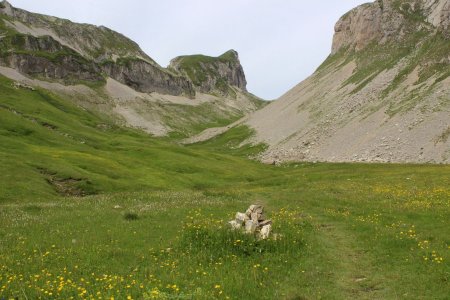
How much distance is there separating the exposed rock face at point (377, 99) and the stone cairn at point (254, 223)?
61473mm

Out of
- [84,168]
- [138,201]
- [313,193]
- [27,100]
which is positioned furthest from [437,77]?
[27,100]

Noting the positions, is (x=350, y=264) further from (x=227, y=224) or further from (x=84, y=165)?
(x=84, y=165)

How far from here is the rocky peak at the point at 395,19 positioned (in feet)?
475

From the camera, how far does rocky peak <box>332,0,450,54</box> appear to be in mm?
144875

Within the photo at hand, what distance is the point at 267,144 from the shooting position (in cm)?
14100

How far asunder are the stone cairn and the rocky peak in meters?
125

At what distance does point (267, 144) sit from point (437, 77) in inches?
2088

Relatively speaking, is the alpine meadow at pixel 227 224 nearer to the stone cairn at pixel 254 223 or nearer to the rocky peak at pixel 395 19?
the stone cairn at pixel 254 223

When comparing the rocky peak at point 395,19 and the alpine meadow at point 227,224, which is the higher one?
the rocky peak at point 395,19

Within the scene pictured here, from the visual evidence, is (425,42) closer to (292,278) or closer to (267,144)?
(267,144)

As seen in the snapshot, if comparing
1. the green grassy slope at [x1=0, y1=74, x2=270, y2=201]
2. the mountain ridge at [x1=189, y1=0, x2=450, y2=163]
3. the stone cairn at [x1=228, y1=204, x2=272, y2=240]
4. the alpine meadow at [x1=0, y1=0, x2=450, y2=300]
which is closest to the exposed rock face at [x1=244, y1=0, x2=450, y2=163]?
the mountain ridge at [x1=189, y1=0, x2=450, y2=163]

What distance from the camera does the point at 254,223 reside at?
74.3ft

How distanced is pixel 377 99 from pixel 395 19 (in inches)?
2214

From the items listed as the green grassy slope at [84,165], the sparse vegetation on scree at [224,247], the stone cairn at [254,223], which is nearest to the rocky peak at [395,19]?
the green grassy slope at [84,165]
